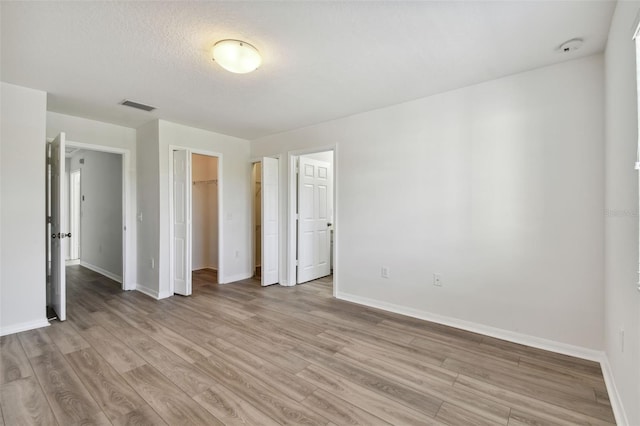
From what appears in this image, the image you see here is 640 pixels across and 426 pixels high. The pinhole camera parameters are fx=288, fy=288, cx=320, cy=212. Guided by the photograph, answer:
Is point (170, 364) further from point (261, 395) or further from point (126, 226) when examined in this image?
point (126, 226)

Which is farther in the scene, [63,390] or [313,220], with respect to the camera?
[313,220]

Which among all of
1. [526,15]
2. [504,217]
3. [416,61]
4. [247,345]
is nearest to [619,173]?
[504,217]

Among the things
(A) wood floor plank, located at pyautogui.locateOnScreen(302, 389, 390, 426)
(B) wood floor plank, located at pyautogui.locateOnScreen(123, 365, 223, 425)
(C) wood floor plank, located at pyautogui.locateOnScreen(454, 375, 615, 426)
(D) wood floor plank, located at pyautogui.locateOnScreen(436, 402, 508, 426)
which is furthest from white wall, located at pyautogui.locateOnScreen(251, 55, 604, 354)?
(B) wood floor plank, located at pyautogui.locateOnScreen(123, 365, 223, 425)

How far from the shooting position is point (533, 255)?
8.50 feet

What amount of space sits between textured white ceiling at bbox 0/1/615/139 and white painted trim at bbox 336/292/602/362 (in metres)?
2.41

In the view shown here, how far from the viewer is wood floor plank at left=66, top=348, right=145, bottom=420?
5.92ft

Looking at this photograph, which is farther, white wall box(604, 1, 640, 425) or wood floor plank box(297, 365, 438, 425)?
wood floor plank box(297, 365, 438, 425)

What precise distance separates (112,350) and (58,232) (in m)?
1.64

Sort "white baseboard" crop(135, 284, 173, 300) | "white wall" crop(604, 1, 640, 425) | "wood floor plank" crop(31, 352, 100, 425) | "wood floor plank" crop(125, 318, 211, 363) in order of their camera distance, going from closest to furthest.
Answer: "white wall" crop(604, 1, 640, 425) → "wood floor plank" crop(31, 352, 100, 425) → "wood floor plank" crop(125, 318, 211, 363) → "white baseboard" crop(135, 284, 173, 300)

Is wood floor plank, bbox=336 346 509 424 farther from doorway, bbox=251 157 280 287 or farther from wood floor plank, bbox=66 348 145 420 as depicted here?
doorway, bbox=251 157 280 287

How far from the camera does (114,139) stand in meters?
4.28

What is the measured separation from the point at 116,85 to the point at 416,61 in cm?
289

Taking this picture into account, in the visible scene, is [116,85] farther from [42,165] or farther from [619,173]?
[619,173]

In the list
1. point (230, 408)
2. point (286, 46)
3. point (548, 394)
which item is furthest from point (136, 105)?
point (548, 394)
